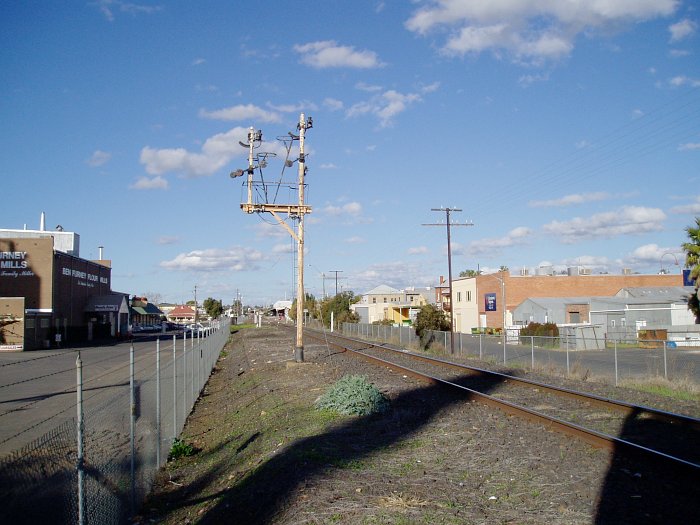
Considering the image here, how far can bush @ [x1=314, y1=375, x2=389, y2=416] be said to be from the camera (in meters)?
13.4

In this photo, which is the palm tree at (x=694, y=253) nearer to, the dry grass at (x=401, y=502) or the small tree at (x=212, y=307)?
the dry grass at (x=401, y=502)

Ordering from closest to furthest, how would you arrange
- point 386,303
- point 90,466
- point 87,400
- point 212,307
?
point 90,466 < point 87,400 < point 386,303 < point 212,307

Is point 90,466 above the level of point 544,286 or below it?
below

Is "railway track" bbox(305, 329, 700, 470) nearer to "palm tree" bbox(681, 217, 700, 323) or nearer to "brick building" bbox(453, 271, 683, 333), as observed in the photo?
"palm tree" bbox(681, 217, 700, 323)

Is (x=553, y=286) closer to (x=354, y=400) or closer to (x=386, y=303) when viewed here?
(x=386, y=303)

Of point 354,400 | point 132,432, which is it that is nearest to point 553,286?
point 354,400

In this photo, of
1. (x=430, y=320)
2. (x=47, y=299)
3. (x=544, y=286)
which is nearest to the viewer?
(x=430, y=320)

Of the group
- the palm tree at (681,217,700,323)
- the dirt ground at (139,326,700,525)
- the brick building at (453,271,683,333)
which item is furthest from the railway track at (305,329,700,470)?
the brick building at (453,271,683,333)

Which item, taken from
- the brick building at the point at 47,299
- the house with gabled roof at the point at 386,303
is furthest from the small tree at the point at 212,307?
the brick building at the point at 47,299

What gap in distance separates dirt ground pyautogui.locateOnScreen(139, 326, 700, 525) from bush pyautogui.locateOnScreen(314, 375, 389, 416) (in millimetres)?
304

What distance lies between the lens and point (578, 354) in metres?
37.0

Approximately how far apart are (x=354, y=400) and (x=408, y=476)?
5.28 meters

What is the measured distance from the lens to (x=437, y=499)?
284 inches

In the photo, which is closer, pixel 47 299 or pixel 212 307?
pixel 47 299
